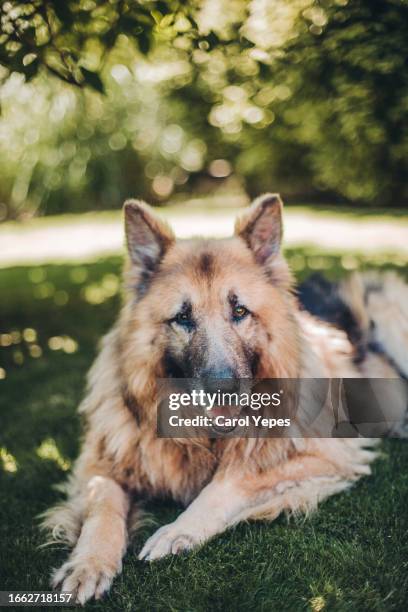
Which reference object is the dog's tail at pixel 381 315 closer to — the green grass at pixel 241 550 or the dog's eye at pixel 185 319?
the green grass at pixel 241 550

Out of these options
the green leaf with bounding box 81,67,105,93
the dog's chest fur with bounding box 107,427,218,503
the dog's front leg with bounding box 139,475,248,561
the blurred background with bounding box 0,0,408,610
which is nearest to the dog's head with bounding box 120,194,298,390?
the dog's chest fur with bounding box 107,427,218,503

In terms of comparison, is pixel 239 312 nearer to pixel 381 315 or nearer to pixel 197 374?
pixel 197 374

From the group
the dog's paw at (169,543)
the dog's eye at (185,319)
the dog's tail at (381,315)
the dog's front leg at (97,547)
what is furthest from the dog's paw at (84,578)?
the dog's tail at (381,315)

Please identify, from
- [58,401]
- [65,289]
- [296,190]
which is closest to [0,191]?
[296,190]

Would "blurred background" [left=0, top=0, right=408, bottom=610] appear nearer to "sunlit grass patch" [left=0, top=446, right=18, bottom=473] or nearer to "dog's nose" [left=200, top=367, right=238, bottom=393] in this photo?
"sunlit grass patch" [left=0, top=446, right=18, bottom=473]

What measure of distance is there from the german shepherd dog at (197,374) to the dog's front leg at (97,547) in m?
0.01

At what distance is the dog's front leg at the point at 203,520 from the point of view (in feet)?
8.06

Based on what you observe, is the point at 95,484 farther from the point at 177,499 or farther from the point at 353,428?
the point at 353,428

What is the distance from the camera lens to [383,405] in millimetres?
3701

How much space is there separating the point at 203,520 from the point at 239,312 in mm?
1025

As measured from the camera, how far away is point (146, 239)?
2.98 meters

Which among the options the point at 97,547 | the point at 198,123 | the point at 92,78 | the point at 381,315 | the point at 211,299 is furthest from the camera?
the point at 198,123

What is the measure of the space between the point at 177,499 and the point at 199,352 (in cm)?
88

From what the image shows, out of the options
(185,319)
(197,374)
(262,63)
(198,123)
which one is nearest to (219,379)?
(197,374)
